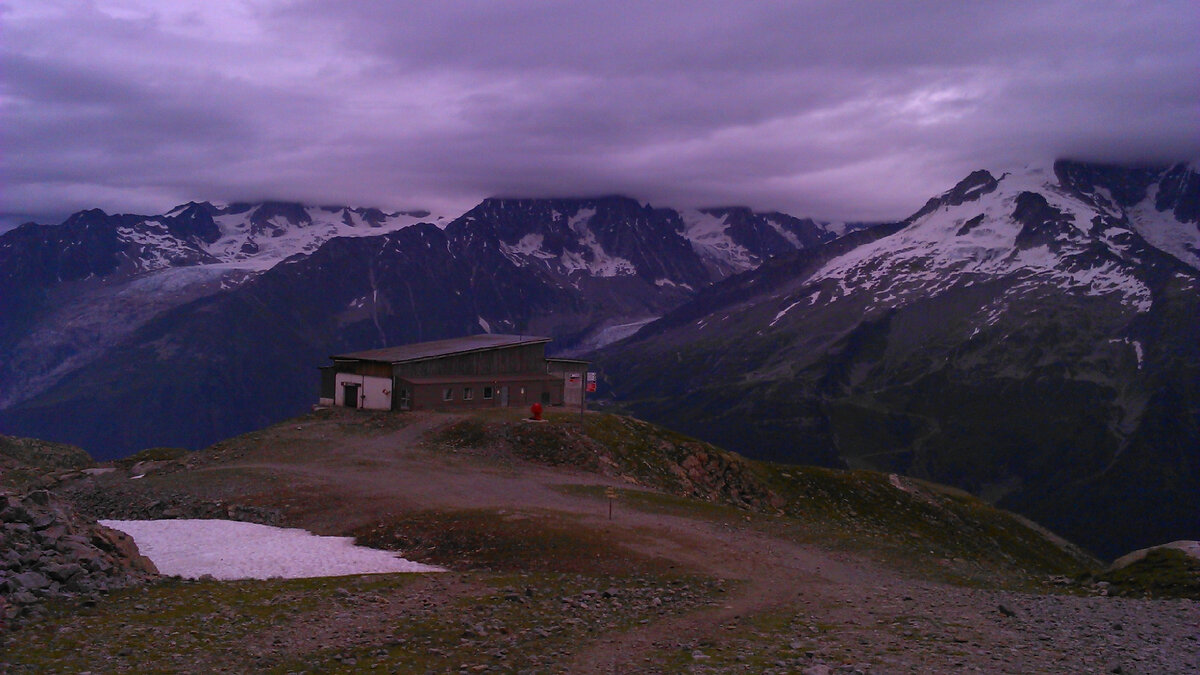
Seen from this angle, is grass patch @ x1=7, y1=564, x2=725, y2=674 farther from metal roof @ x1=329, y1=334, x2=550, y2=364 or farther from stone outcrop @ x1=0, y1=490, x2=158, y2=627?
metal roof @ x1=329, y1=334, x2=550, y2=364

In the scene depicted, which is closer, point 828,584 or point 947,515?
point 828,584

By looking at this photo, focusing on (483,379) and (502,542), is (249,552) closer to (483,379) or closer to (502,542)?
(502,542)

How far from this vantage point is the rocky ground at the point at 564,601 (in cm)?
1834

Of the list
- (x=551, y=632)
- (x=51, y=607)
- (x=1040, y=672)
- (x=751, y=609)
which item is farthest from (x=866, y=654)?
(x=51, y=607)

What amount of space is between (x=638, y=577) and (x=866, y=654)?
10393 millimetres

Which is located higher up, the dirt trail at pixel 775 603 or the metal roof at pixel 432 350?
the metal roof at pixel 432 350

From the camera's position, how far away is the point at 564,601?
78.3 ft

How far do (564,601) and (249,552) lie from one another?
13.9 metres

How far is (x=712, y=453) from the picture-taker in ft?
197

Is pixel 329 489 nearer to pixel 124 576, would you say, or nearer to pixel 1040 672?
pixel 124 576

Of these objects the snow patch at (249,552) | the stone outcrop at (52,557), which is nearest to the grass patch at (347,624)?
the stone outcrop at (52,557)

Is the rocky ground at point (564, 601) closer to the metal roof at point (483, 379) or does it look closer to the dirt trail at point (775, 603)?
the dirt trail at point (775, 603)

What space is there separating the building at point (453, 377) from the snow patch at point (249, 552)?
3211 centimetres

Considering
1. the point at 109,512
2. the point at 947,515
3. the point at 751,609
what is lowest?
the point at 947,515
